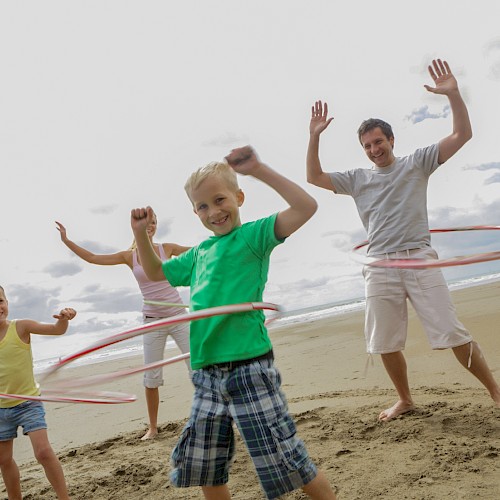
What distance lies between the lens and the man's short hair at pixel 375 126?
455cm

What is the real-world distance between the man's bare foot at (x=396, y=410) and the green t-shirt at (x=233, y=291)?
2172 millimetres

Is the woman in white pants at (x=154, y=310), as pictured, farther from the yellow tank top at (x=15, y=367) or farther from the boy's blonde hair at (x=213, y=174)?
the boy's blonde hair at (x=213, y=174)

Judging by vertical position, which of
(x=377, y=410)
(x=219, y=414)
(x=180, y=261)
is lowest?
(x=377, y=410)

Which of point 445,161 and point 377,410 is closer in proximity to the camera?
point 445,161

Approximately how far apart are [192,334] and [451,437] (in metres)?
2.18

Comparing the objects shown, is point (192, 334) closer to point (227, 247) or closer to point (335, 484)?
point (227, 247)

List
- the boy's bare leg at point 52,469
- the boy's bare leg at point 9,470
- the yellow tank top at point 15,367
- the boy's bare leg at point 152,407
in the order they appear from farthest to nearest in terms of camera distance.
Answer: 1. the boy's bare leg at point 152,407
2. the yellow tank top at point 15,367
3. the boy's bare leg at point 9,470
4. the boy's bare leg at point 52,469

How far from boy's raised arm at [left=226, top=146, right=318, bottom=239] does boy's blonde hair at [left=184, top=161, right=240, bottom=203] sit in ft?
0.46

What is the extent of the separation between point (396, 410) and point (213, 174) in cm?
281

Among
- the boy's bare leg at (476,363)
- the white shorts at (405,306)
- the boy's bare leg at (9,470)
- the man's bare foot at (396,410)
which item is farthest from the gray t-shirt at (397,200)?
the boy's bare leg at (9,470)

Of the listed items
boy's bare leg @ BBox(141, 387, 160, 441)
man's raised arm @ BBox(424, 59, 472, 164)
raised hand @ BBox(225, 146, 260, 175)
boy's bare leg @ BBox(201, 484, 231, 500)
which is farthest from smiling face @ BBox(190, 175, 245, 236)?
boy's bare leg @ BBox(141, 387, 160, 441)

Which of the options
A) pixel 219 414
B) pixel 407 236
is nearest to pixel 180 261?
pixel 219 414

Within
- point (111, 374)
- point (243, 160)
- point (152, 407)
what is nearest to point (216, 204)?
point (243, 160)

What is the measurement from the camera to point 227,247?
279 centimetres
